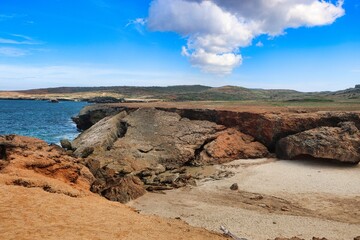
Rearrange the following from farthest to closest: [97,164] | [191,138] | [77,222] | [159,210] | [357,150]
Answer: [191,138] < [357,150] < [97,164] < [159,210] < [77,222]

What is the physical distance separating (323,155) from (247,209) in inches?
442

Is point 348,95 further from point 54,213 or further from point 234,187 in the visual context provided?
point 54,213

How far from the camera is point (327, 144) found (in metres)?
27.1

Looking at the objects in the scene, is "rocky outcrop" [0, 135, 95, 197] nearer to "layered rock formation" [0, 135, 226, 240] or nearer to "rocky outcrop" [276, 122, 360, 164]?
"layered rock formation" [0, 135, 226, 240]

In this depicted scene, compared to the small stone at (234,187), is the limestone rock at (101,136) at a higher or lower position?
higher

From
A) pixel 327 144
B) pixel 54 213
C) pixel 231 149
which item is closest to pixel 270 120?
pixel 231 149

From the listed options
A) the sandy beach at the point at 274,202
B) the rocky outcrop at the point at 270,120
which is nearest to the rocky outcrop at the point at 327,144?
the sandy beach at the point at 274,202

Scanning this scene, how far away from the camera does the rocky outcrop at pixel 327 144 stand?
1048 inches

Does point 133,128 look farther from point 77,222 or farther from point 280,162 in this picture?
point 77,222

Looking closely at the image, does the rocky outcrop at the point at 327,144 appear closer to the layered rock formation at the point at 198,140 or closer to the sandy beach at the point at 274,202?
the layered rock formation at the point at 198,140

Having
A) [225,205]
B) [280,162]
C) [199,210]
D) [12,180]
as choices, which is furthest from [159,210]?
[280,162]

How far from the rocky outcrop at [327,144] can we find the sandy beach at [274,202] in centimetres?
89

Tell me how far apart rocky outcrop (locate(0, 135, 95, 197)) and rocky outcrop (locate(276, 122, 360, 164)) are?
1632 centimetres

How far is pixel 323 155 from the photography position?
Result: 2711cm
